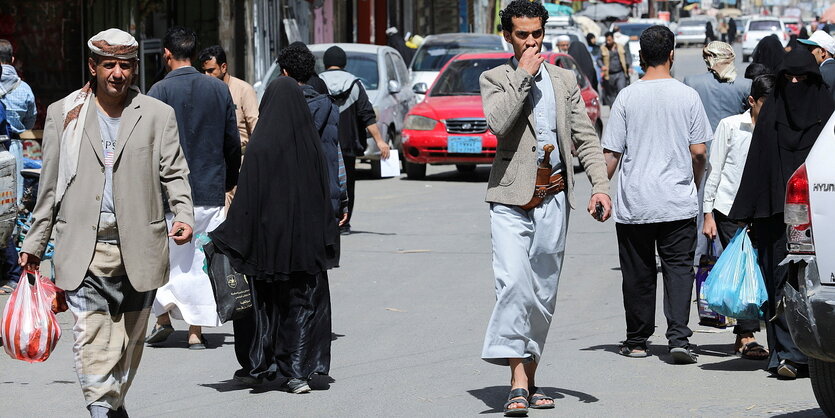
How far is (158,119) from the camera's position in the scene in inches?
226

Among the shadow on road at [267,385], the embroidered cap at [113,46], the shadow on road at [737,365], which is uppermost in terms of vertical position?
the embroidered cap at [113,46]

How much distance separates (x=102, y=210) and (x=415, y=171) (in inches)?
526

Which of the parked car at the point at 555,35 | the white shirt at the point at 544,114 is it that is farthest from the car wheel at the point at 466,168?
the parked car at the point at 555,35

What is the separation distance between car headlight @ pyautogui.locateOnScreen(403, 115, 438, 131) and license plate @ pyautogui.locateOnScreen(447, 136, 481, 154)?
37cm

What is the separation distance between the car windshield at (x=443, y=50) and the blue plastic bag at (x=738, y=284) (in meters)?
16.5

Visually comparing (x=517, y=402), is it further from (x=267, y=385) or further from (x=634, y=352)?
(x=634, y=352)

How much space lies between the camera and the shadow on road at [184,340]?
8.49 meters

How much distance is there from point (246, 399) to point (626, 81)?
73.6ft

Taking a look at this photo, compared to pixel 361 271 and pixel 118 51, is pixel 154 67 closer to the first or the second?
pixel 361 271

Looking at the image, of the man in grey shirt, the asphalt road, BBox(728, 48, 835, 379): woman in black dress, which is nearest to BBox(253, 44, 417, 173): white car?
the asphalt road

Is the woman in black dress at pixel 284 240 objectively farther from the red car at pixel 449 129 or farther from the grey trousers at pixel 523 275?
the red car at pixel 449 129

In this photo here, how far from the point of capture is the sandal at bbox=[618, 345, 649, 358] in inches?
312

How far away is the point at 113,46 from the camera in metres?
5.53

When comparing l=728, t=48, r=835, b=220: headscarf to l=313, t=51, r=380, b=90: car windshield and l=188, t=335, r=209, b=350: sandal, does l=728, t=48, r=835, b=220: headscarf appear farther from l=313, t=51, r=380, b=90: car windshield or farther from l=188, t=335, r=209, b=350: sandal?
l=313, t=51, r=380, b=90: car windshield
